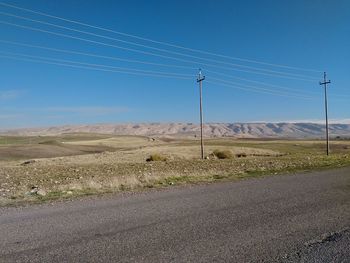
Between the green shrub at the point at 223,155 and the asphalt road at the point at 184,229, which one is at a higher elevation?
the asphalt road at the point at 184,229

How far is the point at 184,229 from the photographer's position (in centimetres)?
985

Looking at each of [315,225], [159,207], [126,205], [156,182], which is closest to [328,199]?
[315,225]

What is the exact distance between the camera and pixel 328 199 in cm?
1422

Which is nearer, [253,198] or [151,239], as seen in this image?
[151,239]

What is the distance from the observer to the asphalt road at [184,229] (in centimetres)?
782

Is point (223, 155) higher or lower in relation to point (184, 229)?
lower

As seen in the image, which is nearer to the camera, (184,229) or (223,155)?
(184,229)

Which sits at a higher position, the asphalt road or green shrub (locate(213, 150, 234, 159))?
the asphalt road

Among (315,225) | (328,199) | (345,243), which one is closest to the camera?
(345,243)

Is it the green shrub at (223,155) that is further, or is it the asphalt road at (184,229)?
the green shrub at (223,155)

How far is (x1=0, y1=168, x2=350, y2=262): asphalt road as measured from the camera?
7820 millimetres

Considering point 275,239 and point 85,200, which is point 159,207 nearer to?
point 85,200

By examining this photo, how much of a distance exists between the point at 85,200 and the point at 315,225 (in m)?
7.73

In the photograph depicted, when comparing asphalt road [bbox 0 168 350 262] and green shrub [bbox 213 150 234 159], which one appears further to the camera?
green shrub [bbox 213 150 234 159]
